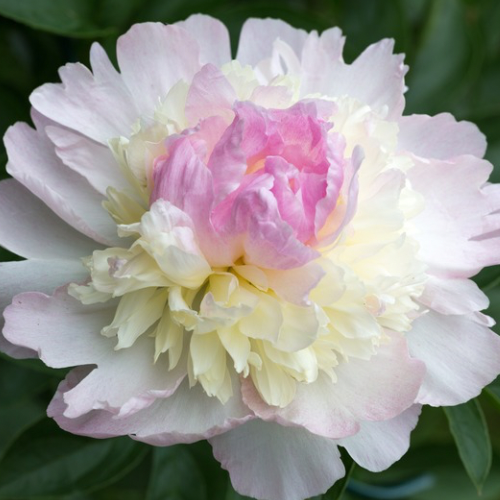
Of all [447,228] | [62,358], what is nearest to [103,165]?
[62,358]

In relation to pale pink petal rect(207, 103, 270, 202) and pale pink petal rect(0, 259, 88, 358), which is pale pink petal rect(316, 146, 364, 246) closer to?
pale pink petal rect(207, 103, 270, 202)

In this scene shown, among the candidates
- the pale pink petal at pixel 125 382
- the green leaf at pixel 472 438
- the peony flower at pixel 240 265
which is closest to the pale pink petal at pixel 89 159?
the peony flower at pixel 240 265

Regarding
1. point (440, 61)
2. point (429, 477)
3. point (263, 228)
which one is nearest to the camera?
point (263, 228)

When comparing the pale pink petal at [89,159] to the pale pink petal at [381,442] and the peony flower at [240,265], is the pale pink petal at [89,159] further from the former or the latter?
the pale pink petal at [381,442]

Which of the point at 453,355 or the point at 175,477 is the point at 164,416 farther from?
the point at 175,477

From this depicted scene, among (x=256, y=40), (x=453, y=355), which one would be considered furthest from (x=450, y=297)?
(x=256, y=40)

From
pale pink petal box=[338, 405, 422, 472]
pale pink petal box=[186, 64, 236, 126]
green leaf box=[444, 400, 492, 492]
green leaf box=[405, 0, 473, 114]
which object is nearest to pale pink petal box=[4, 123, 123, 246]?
pale pink petal box=[186, 64, 236, 126]

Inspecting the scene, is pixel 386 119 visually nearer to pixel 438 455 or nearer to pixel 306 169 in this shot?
pixel 306 169
